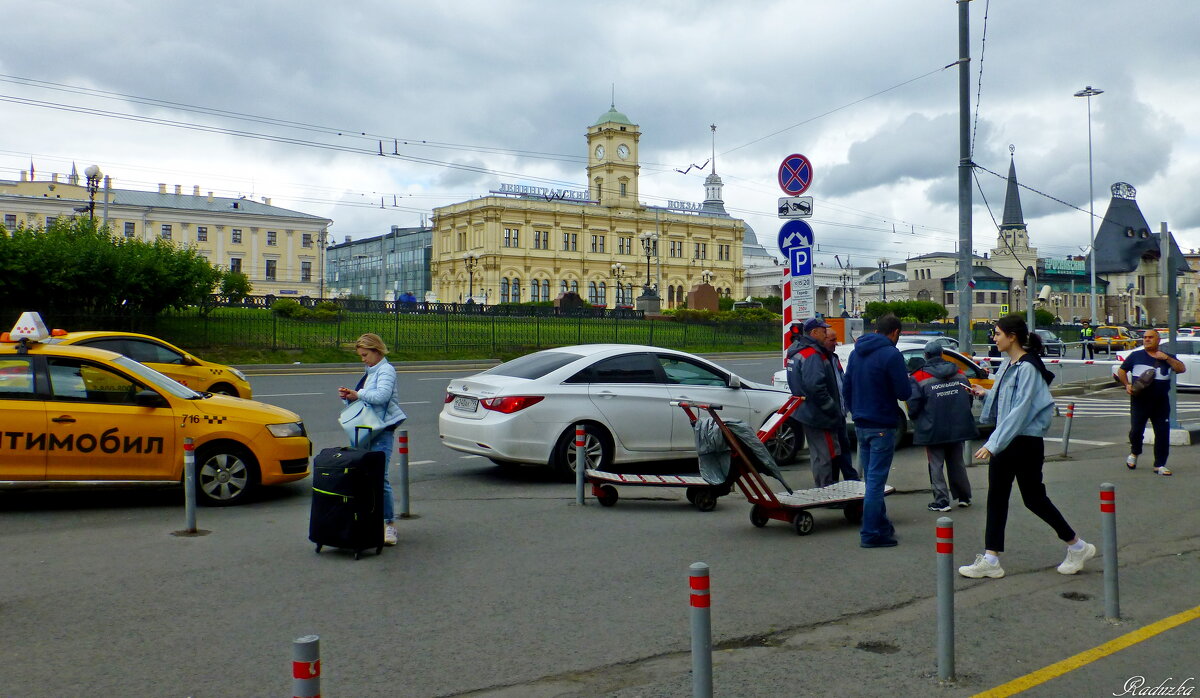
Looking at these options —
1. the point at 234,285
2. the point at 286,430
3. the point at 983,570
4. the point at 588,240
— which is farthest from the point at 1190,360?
the point at 588,240

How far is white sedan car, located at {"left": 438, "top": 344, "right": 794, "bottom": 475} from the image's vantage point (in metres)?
10.3

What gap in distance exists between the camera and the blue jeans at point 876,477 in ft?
24.2

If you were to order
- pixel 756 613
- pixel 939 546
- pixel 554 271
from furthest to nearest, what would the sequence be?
pixel 554 271, pixel 756 613, pixel 939 546

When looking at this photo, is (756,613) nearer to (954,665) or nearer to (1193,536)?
(954,665)

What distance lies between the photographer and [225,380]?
17391 mm

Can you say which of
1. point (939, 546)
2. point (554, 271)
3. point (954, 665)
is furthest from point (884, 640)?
point (554, 271)

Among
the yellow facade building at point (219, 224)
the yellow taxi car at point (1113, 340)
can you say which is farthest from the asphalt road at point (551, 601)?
the yellow facade building at point (219, 224)

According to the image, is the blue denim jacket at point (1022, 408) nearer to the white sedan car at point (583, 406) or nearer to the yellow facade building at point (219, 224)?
the white sedan car at point (583, 406)

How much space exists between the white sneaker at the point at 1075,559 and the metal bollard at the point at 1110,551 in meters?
0.85

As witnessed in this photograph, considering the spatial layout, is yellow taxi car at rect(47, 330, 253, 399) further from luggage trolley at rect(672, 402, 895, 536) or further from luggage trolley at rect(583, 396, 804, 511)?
luggage trolley at rect(672, 402, 895, 536)

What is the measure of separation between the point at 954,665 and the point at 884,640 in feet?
2.05

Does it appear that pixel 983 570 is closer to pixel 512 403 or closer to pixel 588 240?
pixel 512 403

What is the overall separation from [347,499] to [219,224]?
3578 inches

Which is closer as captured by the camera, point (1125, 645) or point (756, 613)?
point (1125, 645)
